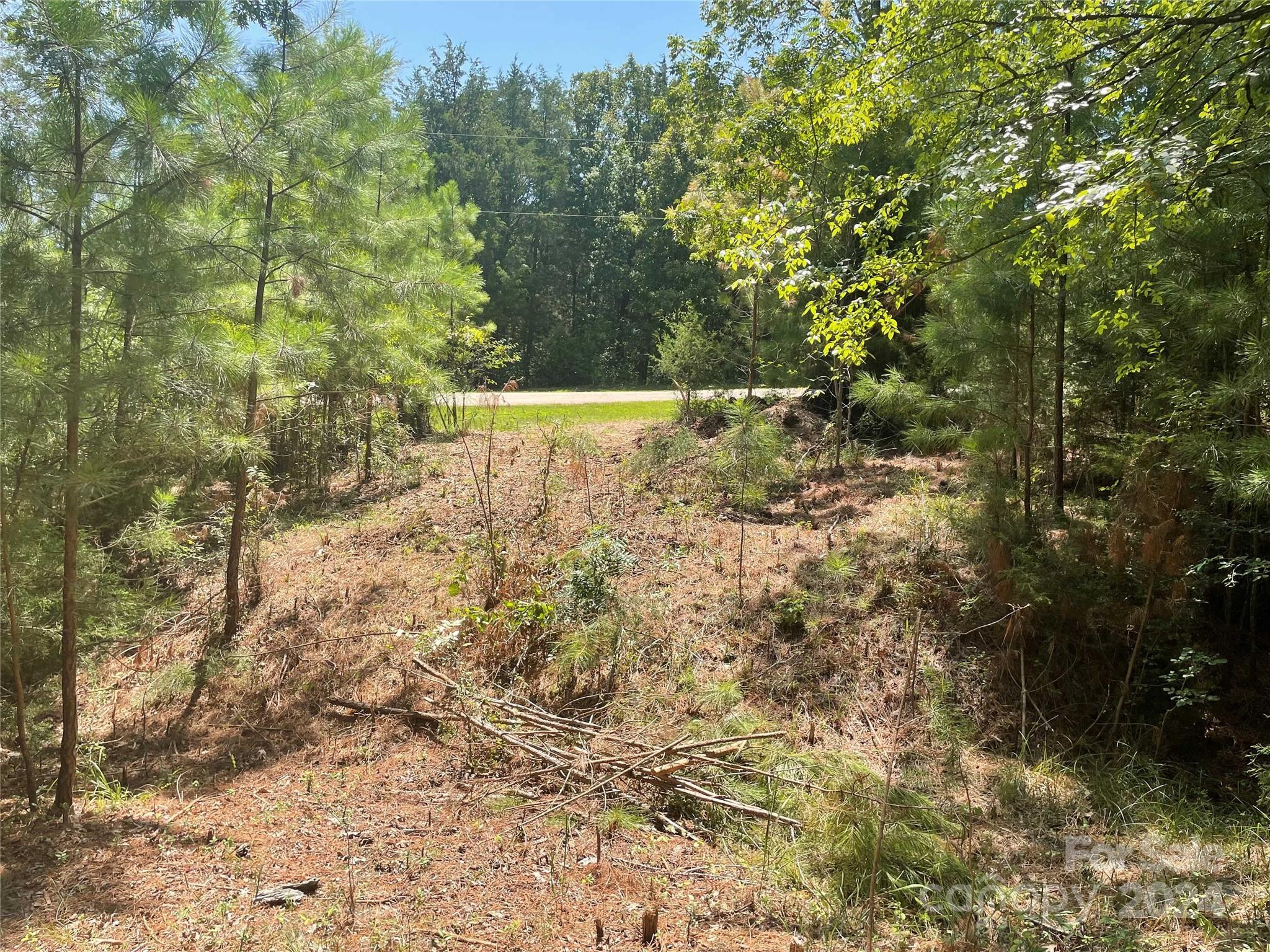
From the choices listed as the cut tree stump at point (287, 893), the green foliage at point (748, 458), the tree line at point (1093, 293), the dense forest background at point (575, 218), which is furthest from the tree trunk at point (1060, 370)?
the dense forest background at point (575, 218)

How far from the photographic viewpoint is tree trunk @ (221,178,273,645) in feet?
18.5

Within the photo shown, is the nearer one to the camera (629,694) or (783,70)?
(629,694)

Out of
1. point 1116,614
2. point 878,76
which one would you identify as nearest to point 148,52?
point 878,76

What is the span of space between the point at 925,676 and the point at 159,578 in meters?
6.72

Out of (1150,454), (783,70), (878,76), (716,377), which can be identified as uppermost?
(783,70)

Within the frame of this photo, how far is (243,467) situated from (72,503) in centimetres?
209

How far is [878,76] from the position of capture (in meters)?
4.63

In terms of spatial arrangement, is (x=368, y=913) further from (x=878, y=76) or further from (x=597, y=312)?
(x=597, y=312)

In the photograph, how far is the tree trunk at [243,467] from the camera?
5.64 metres

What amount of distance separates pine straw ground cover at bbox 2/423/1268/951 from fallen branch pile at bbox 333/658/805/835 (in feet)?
0.27

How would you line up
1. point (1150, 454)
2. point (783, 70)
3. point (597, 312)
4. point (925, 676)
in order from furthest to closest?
point (597, 312) < point (783, 70) < point (925, 676) < point (1150, 454)

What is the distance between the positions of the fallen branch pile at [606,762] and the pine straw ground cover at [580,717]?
0.27 feet

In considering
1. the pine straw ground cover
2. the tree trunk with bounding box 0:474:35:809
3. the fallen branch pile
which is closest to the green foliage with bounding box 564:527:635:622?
the pine straw ground cover

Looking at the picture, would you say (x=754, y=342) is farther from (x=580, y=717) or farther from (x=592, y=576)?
(x=580, y=717)
